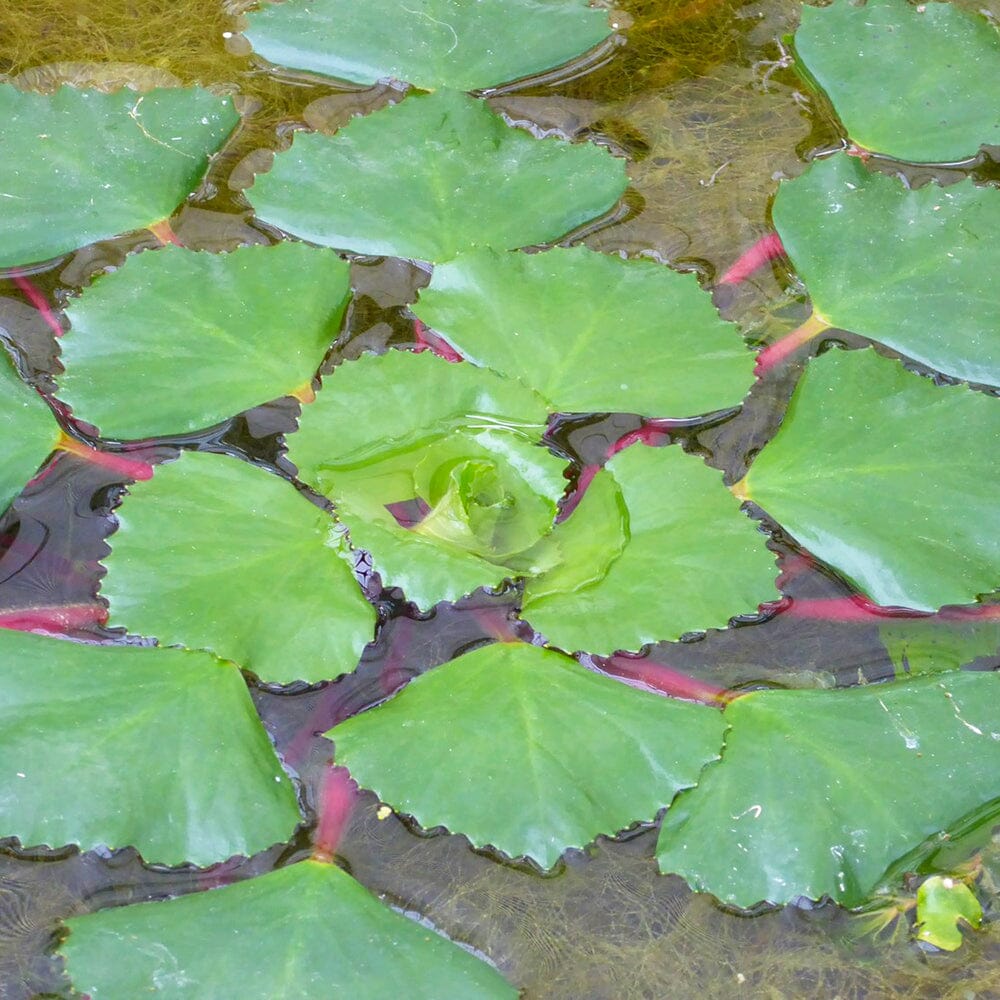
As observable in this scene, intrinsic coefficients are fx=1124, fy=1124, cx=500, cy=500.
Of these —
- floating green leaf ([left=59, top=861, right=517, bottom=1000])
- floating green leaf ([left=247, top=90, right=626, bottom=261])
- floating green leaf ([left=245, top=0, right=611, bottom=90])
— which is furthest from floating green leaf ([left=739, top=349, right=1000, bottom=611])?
floating green leaf ([left=245, top=0, right=611, bottom=90])

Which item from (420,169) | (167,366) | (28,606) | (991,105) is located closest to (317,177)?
(420,169)

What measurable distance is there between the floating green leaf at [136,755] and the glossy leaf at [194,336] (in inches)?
14.0

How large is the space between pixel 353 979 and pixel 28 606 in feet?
2.17

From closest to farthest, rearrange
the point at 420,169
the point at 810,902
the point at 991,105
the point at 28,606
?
the point at 810,902 → the point at 28,606 → the point at 420,169 → the point at 991,105

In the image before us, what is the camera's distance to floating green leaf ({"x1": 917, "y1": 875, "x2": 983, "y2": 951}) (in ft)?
4.45

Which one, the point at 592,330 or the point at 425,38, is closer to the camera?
the point at 592,330

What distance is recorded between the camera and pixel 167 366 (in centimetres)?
159

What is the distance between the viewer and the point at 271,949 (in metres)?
1.27

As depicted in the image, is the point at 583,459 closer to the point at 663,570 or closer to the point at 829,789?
the point at 663,570

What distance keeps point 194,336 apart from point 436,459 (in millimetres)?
437

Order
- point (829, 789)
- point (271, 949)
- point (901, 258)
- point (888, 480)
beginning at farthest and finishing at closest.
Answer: point (901, 258) < point (888, 480) < point (829, 789) < point (271, 949)

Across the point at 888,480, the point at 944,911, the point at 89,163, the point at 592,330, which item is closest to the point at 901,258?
the point at 888,480

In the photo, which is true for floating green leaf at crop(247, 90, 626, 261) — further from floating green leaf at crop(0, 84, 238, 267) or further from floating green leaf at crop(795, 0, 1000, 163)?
floating green leaf at crop(795, 0, 1000, 163)

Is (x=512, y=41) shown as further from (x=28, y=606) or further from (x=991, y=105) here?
(x=28, y=606)
